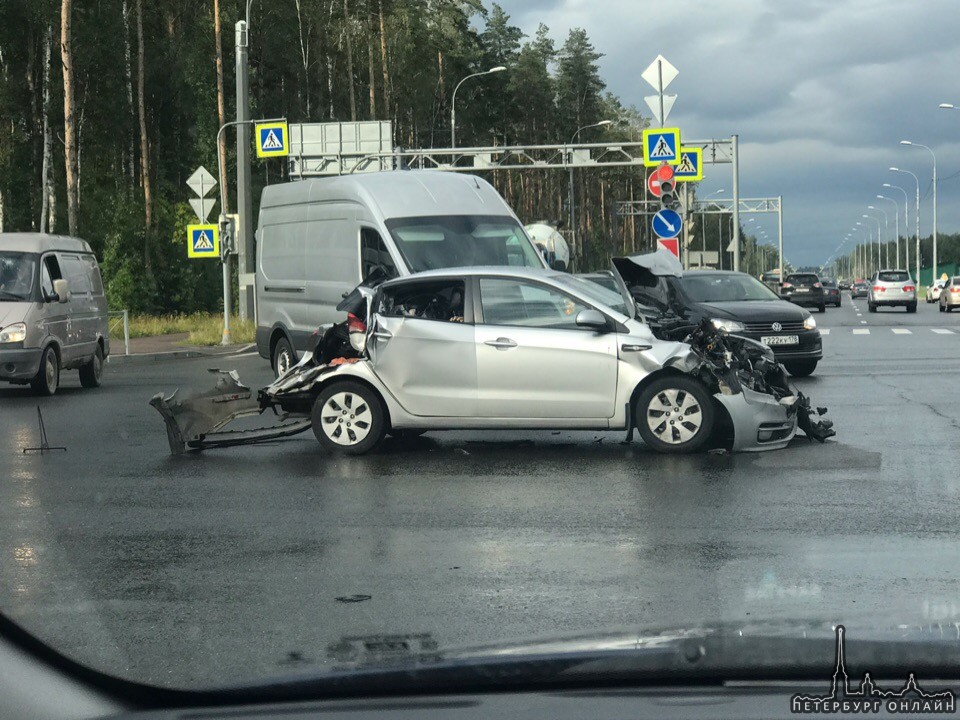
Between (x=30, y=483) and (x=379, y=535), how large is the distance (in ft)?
12.2

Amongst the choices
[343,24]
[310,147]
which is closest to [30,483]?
[310,147]

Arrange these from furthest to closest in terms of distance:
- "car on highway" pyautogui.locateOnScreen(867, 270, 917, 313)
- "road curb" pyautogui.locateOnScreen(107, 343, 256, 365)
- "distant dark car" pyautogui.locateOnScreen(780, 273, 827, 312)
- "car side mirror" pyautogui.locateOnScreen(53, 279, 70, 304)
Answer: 1. "distant dark car" pyautogui.locateOnScreen(780, 273, 827, 312)
2. "car on highway" pyautogui.locateOnScreen(867, 270, 917, 313)
3. "road curb" pyautogui.locateOnScreen(107, 343, 256, 365)
4. "car side mirror" pyautogui.locateOnScreen(53, 279, 70, 304)

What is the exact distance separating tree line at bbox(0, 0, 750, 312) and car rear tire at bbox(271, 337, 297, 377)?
936 inches

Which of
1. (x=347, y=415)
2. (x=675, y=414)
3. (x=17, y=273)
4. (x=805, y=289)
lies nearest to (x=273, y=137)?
(x=17, y=273)

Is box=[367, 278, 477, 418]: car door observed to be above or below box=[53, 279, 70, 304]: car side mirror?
below

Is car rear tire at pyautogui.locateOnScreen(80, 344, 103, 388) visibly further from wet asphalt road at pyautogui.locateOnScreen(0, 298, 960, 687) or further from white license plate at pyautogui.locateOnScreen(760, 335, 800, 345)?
white license plate at pyautogui.locateOnScreen(760, 335, 800, 345)

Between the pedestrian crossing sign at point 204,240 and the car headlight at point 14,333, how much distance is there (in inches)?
498

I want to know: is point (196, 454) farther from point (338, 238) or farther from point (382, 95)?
point (382, 95)

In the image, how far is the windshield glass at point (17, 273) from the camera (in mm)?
19344

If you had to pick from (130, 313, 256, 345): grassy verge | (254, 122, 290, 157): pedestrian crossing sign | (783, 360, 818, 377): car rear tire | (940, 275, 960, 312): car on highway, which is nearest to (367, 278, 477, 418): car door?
(783, 360, 818, 377): car rear tire

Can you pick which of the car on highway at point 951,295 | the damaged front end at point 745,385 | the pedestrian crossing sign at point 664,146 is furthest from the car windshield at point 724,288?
the car on highway at point 951,295

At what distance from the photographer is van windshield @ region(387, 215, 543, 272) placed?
1848 centimetres

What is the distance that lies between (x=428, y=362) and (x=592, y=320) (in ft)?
4.72

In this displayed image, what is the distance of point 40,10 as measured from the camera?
5006 cm
